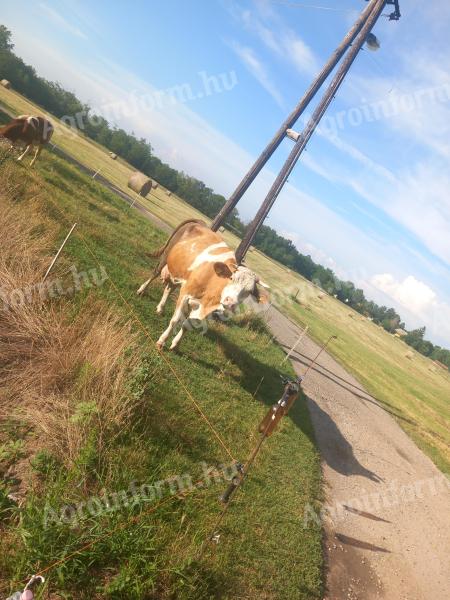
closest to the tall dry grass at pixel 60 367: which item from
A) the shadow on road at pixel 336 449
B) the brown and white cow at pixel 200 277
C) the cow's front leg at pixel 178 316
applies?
the cow's front leg at pixel 178 316

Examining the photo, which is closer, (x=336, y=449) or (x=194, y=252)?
(x=194, y=252)

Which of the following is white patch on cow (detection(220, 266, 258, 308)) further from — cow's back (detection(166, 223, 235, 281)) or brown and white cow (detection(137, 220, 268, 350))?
cow's back (detection(166, 223, 235, 281))

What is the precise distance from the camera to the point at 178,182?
8638 centimetres

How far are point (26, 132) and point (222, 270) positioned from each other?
13.2 m

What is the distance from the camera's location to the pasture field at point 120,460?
3.55m

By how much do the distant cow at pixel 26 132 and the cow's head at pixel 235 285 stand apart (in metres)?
12.5

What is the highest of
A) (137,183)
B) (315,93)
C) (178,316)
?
(315,93)

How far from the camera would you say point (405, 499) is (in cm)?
964

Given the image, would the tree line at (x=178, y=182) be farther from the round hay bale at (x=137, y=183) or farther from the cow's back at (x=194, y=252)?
the cow's back at (x=194, y=252)

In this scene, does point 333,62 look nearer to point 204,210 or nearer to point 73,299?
point 73,299

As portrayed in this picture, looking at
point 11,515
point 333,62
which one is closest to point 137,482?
point 11,515

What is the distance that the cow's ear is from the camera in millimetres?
8453

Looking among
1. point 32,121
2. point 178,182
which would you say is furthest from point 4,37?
point 32,121

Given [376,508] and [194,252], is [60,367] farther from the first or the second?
[376,508]
